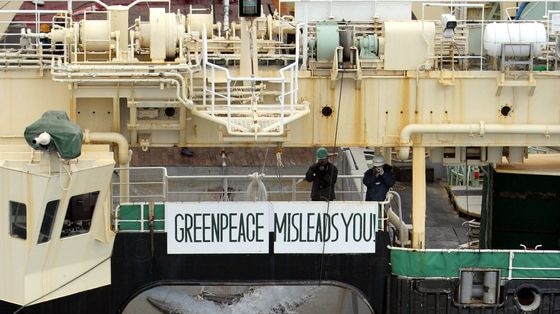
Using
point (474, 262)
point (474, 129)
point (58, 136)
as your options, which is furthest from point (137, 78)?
point (474, 262)

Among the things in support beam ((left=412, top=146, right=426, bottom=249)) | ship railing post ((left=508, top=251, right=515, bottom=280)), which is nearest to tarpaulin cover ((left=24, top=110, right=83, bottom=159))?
support beam ((left=412, top=146, right=426, bottom=249))

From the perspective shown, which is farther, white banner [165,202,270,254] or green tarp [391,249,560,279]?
green tarp [391,249,560,279]

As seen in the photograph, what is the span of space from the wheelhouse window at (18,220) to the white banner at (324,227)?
420 cm

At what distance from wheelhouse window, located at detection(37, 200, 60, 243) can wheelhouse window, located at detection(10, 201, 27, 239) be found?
0.92 ft

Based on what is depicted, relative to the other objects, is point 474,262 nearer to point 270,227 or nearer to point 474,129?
point 474,129

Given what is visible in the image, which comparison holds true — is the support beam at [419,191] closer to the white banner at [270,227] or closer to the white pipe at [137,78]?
the white banner at [270,227]

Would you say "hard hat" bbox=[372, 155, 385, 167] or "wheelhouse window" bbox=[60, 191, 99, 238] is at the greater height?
"hard hat" bbox=[372, 155, 385, 167]

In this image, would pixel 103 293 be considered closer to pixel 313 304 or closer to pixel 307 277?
pixel 307 277

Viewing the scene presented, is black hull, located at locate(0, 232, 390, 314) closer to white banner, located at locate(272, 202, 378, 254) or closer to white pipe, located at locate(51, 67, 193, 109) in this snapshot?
white banner, located at locate(272, 202, 378, 254)

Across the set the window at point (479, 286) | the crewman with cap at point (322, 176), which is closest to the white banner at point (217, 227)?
the crewman with cap at point (322, 176)

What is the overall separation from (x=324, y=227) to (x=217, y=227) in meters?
1.83

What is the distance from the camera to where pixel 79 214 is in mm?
19141

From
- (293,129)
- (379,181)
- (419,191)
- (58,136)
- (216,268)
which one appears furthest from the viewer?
(379,181)

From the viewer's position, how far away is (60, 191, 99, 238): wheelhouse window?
19.0m
